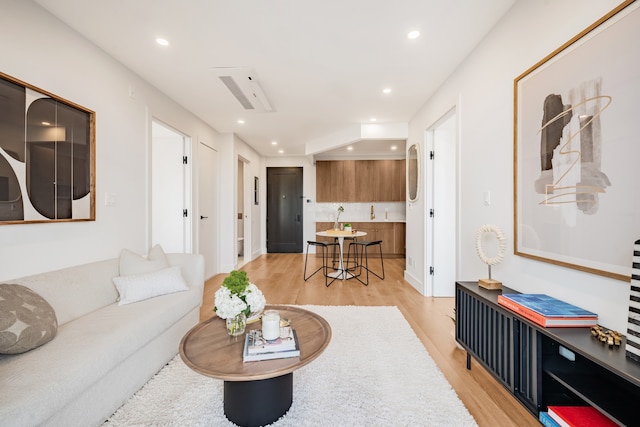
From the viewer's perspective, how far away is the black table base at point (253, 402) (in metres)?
1.42

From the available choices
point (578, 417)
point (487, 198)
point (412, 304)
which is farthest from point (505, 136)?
point (412, 304)

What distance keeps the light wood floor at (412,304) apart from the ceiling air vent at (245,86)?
99.1 inches

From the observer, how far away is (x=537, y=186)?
1.68 meters

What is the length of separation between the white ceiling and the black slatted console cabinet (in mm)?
2010

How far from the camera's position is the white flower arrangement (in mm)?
1562

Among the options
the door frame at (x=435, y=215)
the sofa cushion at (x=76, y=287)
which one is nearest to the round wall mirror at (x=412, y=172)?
the door frame at (x=435, y=215)

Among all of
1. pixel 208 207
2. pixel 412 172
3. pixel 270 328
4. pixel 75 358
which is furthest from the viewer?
pixel 208 207

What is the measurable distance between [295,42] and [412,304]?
120 inches

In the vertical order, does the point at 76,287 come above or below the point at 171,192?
below

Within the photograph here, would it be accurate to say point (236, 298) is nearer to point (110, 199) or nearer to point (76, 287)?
point (76, 287)

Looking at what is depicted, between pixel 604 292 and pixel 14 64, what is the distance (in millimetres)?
3545

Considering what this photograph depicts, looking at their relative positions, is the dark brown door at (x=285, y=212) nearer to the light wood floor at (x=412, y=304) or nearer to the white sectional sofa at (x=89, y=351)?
the light wood floor at (x=412, y=304)

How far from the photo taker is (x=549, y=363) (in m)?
1.36

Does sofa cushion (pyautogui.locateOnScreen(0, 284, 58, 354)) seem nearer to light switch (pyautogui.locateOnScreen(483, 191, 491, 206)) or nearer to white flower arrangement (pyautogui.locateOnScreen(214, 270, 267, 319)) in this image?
white flower arrangement (pyautogui.locateOnScreen(214, 270, 267, 319))
